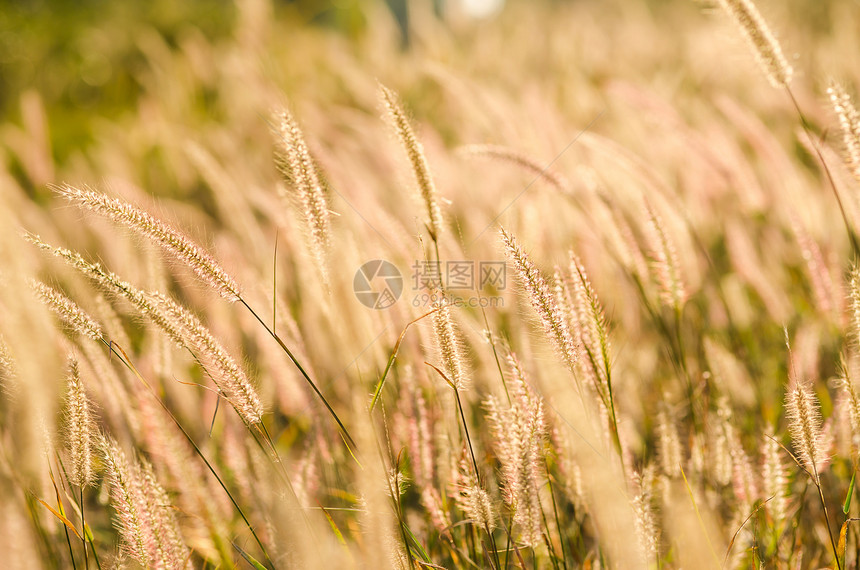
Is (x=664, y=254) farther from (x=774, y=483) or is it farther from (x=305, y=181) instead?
(x=305, y=181)

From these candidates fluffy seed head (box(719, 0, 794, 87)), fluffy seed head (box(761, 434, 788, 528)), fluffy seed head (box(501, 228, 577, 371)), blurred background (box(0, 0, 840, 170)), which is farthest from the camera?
blurred background (box(0, 0, 840, 170))

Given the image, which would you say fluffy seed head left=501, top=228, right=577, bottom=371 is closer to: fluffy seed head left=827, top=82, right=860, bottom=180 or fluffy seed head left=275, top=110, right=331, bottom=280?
Result: fluffy seed head left=275, top=110, right=331, bottom=280

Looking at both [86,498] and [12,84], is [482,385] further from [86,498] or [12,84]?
[12,84]

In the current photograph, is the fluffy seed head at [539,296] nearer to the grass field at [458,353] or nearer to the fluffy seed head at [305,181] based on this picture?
the grass field at [458,353]

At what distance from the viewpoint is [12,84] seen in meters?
5.34

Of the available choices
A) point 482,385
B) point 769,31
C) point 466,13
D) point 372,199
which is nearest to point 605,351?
point 482,385

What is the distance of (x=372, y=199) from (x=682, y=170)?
140cm

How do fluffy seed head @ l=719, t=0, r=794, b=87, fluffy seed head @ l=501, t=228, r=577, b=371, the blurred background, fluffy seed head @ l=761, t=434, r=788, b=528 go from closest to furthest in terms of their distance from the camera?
fluffy seed head @ l=501, t=228, r=577, b=371, fluffy seed head @ l=761, t=434, r=788, b=528, fluffy seed head @ l=719, t=0, r=794, b=87, the blurred background

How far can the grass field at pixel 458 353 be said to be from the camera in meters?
0.89

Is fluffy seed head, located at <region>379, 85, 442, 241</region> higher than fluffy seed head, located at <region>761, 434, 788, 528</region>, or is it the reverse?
fluffy seed head, located at <region>379, 85, 442, 241</region>

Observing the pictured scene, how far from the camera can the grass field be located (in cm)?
89

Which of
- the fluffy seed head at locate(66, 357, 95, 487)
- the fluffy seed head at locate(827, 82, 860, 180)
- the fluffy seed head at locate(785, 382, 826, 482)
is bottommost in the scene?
the fluffy seed head at locate(785, 382, 826, 482)

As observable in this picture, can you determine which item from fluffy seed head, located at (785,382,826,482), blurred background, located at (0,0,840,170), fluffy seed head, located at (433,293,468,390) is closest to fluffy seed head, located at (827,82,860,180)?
fluffy seed head, located at (785,382,826,482)

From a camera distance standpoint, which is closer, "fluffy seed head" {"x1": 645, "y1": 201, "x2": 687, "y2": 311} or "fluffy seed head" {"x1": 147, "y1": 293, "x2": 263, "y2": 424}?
"fluffy seed head" {"x1": 147, "y1": 293, "x2": 263, "y2": 424}
